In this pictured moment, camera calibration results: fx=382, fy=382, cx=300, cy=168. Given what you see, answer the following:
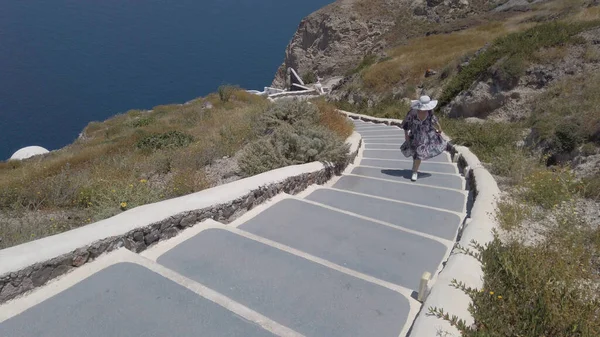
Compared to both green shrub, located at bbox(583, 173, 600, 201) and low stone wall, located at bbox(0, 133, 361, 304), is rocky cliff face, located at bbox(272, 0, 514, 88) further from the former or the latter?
low stone wall, located at bbox(0, 133, 361, 304)

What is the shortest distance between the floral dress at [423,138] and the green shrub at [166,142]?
5900 millimetres

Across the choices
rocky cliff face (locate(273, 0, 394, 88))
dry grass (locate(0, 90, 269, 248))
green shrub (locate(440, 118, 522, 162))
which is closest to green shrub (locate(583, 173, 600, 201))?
green shrub (locate(440, 118, 522, 162))

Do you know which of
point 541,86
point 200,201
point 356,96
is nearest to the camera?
point 200,201

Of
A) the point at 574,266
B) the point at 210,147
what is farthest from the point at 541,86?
the point at 574,266

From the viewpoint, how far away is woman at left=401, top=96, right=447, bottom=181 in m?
6.25

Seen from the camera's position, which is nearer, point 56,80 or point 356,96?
point 356,96

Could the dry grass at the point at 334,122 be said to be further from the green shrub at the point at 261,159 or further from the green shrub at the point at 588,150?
the green shrub at the point at 588,150

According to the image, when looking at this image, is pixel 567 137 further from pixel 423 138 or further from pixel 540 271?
pixel 540 271

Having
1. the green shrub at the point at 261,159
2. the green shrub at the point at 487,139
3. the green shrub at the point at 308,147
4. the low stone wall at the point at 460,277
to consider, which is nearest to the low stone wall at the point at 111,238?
the green shrub at the point at 261,159

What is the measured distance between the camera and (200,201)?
368 cm

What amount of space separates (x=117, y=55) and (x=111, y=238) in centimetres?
7433

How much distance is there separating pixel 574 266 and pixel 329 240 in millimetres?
1802

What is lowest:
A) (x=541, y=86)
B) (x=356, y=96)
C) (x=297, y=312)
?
(x=356, y=96)

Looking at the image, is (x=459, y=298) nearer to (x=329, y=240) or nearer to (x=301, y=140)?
(x=329, y=240)
